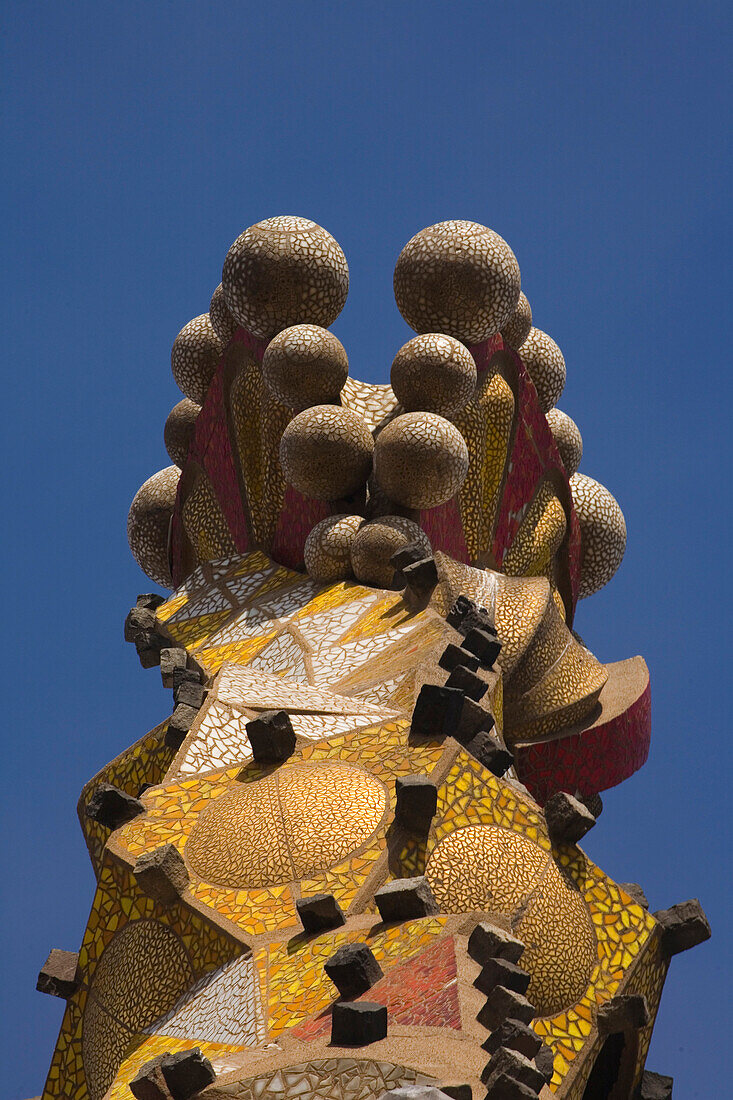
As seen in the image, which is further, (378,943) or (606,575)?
(606,575)

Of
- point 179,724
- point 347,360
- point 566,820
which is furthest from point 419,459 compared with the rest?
point 566,820

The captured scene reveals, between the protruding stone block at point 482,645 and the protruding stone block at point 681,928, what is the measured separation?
1.68 meters

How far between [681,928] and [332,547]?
10.9 ft

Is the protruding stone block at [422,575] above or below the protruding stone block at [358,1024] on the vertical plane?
above

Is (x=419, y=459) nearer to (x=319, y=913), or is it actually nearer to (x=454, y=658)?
(x=454, y=658)

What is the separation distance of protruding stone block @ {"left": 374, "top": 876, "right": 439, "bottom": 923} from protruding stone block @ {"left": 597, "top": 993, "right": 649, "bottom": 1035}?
3.48ft

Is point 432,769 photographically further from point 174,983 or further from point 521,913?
point 174,983

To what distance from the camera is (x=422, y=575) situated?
28.8 feet

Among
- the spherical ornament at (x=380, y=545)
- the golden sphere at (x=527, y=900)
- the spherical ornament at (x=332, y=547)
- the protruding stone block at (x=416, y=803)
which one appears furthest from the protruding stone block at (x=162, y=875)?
the spherical ornament at (x=332, y=547)

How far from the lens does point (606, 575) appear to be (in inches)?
508

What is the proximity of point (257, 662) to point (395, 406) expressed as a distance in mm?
2564

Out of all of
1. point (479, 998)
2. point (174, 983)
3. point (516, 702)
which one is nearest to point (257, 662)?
point (516, 702)

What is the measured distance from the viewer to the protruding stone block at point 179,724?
8016mm

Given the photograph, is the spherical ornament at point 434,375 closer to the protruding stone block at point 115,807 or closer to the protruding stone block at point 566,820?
the protruding stone block at point 566,820
